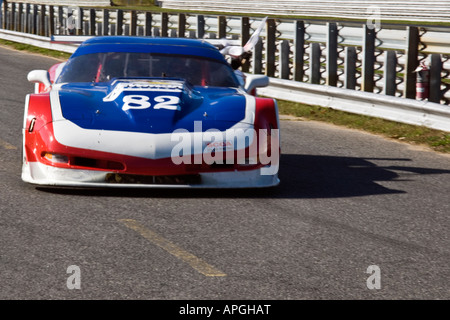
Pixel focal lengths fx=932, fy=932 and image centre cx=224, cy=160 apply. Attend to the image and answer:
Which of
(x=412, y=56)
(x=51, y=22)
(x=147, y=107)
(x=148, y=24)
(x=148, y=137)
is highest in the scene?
(x=147, y=107)

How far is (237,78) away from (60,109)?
6.84 feet

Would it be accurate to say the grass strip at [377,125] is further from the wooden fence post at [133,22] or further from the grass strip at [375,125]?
the wooden fence post at [133,22]

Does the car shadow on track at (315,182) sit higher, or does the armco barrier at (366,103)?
the car shadow on track at (315,182)

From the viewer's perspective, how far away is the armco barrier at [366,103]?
11.3 m

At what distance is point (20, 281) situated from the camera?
15.8 feet

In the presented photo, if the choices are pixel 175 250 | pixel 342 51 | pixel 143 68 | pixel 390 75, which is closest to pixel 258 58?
pixel 342 51

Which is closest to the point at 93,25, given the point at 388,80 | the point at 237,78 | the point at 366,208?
the point at 388,80

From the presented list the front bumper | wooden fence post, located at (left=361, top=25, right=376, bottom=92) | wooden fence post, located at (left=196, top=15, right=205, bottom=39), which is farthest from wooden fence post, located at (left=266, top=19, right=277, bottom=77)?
the front bumper

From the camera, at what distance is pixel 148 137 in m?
7.15

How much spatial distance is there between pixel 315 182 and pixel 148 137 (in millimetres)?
1735

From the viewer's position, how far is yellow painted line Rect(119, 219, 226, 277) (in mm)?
5113

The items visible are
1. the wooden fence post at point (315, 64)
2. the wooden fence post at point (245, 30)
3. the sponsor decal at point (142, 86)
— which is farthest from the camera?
the wooden fence post at point (245, 30)

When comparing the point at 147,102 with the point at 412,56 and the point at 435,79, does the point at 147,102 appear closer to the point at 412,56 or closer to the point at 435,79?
the point at 435,79

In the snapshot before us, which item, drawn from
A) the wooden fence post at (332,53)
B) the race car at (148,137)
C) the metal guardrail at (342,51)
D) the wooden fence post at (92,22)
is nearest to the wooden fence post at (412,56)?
the metal guardrail at (342,51)
